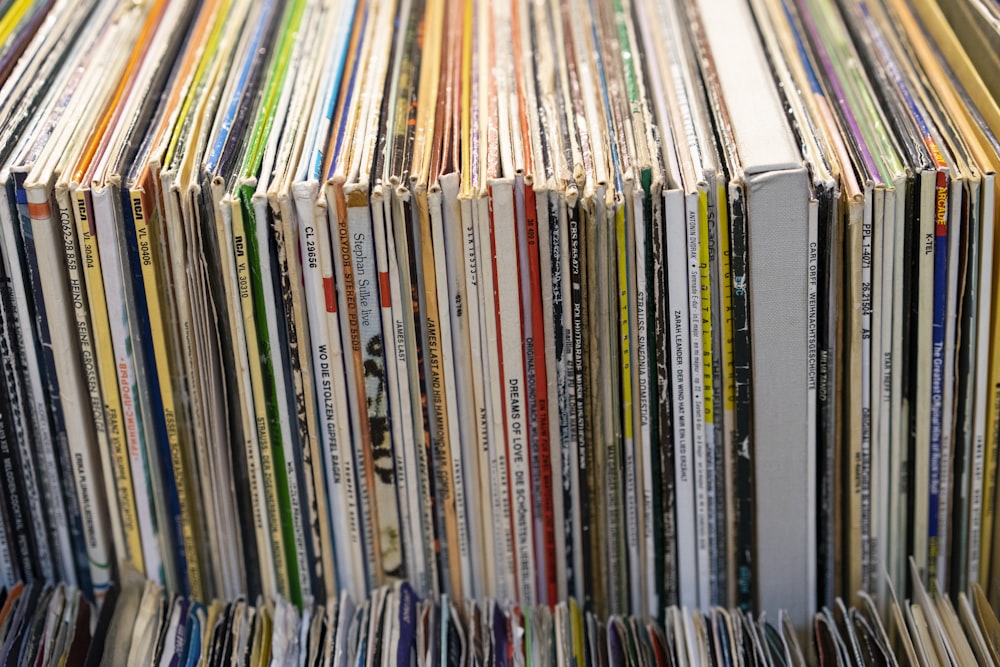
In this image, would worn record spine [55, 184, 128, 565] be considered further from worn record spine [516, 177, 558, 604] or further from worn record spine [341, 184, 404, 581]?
worn record spine [516, 177, 558, 604]

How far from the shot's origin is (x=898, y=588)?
104cm

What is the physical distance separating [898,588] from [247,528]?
2.00 ft

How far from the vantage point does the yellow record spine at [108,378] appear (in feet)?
2.95

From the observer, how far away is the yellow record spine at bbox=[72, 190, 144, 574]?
2.95 feet

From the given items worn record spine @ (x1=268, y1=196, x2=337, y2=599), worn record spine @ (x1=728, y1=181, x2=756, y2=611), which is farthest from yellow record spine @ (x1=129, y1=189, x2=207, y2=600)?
worn record spine @ (x1=728, y1=181, x2=756, y2=611)

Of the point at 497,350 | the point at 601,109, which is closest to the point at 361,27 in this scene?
the point at 601,109

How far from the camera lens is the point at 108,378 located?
37.9 inches

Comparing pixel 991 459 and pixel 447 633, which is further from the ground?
pixel 991 459

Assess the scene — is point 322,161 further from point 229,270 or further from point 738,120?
point 738,120

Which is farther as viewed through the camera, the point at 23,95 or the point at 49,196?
the point at 23,95

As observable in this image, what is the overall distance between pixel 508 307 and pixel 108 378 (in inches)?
13.9

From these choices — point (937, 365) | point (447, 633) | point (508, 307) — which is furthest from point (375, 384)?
point (937, 365)

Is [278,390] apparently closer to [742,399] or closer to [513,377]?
[513,377]

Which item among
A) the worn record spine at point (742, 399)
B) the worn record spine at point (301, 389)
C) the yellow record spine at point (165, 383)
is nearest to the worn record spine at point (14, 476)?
the yellow record spine at point (165, 383)
